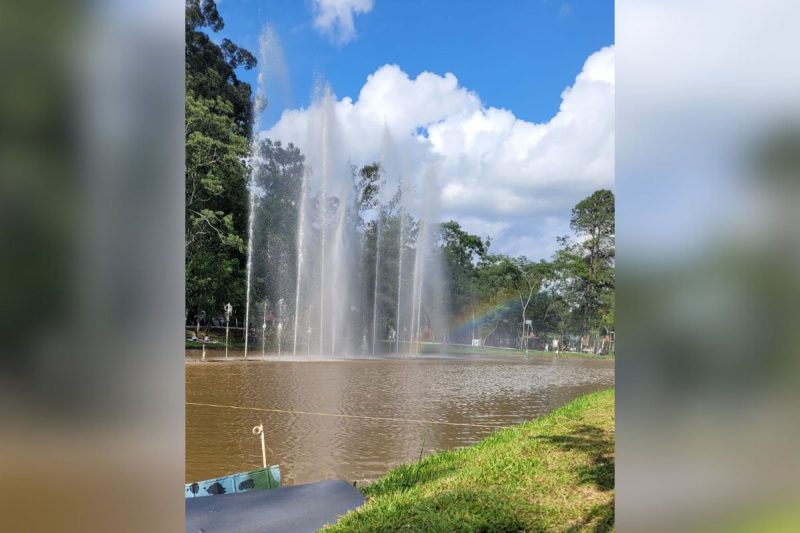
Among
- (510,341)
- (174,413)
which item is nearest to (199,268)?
(174,413)

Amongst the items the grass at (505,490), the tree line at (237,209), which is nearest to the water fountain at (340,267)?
the tree line at (237,209)

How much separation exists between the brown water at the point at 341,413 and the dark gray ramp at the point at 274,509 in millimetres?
1696

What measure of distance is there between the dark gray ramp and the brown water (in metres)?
1.70

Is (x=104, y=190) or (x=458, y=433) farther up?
(x=104, y=190)

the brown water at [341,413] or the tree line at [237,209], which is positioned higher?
the tree line at [237,209]

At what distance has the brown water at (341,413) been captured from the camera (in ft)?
23.8

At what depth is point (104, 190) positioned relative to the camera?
1187mm

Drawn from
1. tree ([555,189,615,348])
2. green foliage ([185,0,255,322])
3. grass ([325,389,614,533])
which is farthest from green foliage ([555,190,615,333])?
grass ([325,389,614,533])

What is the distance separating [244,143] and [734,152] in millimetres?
26093

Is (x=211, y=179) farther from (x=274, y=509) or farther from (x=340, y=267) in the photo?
(x=274, y=509)

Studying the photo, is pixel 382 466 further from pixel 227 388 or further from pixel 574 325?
pixel 574 325

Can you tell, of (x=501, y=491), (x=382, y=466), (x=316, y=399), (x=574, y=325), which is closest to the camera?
(x=501, y=491)

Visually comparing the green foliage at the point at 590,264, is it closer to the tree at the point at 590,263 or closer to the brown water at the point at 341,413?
the tree at the point at 590,263

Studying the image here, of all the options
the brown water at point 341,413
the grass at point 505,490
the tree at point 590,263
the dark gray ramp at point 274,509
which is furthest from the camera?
the tree at point 590,263
